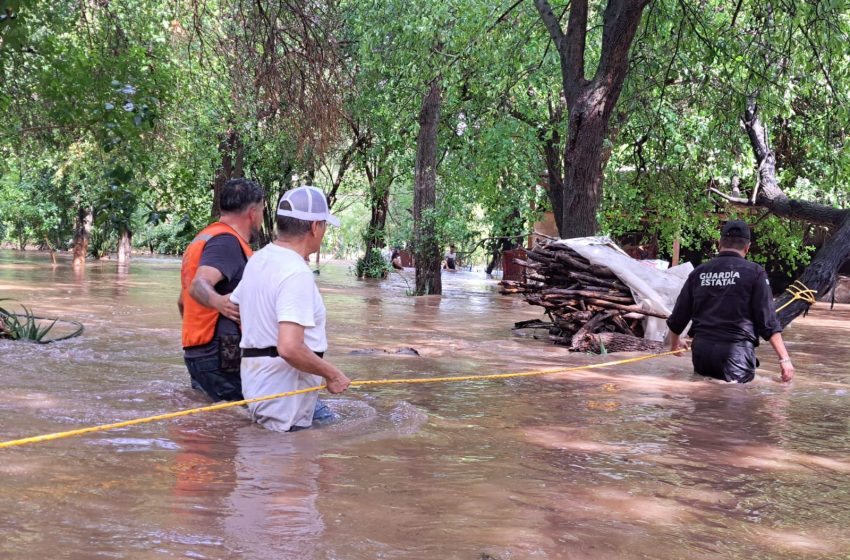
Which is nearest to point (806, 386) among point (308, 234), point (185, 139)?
point (308, 234)

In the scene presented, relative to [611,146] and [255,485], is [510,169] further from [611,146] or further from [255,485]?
[255,485]

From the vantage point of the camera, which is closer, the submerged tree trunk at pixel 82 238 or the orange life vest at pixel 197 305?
the orange life vest at pixel 197 305

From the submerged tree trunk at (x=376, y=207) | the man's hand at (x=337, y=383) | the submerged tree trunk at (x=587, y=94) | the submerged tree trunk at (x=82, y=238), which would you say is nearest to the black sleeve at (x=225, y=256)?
the man's hand at (x=337, y=383)

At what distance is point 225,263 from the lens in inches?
226

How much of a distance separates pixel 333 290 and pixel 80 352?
50.8 feet

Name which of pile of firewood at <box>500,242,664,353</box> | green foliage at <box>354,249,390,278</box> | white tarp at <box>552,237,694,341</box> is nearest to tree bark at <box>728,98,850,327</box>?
white tarp at <box>552,237,694,341</box>

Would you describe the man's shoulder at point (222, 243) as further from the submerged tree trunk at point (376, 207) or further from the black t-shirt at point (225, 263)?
the submerged tree trunk at point (376, 207)

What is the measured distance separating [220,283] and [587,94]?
7575mm

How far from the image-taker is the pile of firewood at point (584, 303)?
1104 centimetres

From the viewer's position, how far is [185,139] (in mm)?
22359

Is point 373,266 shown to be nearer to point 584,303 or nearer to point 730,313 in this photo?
point 584,303

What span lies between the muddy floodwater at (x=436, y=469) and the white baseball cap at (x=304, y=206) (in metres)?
1.30

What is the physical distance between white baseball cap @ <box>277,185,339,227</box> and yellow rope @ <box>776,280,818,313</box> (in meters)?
7.09

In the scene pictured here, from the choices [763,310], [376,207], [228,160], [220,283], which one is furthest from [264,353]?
[376,207]
